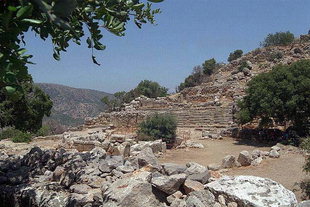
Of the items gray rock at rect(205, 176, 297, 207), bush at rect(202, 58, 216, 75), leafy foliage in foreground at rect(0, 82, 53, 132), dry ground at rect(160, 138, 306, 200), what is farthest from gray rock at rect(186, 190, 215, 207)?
bush at rect(202, 58, 216, 75)

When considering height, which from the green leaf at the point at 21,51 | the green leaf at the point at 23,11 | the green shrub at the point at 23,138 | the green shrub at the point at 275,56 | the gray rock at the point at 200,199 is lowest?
the green shrub at the point at 23,138

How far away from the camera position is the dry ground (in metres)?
10.5

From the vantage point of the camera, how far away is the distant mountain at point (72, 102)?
79375 millimetres

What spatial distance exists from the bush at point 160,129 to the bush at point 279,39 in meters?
35.2

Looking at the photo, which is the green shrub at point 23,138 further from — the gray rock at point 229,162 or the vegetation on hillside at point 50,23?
the vegetation on hillside at point 50,23

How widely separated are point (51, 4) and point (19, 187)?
5.24 m

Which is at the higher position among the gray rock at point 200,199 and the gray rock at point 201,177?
the gray rock at point 201,177

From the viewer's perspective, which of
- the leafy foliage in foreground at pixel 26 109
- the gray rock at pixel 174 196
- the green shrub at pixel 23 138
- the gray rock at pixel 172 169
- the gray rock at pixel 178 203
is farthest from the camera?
the green shrub at pixel 23 138

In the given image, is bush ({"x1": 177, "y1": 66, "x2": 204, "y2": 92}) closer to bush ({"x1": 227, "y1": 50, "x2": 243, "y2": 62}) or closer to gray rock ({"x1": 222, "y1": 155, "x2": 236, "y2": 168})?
bush ({"x1": 227, "y1": 50, "x2": 243, "y2": 62})

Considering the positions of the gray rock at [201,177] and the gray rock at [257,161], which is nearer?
the gray rock at [201,177]

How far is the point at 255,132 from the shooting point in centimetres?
1952

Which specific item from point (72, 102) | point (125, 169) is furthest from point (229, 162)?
point (72, 102)

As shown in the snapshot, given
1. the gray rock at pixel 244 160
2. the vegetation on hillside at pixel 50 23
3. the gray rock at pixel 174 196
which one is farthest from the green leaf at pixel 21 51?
the gray rock at pixel 244 160

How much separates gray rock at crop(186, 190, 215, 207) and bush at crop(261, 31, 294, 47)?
46.5m
